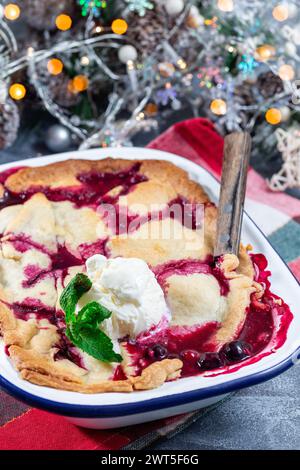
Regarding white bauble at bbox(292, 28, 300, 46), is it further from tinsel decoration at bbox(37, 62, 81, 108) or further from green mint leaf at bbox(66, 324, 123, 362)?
green mint leaf at bbox(66, 324, 123, 362)

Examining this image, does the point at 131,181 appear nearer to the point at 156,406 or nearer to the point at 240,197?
the point at 240,197

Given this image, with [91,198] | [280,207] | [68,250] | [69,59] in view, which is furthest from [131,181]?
[69,59]

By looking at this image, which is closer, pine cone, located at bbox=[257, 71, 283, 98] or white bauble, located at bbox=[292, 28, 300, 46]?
white bauble, located at bbox=[292, 28, 300, 46]

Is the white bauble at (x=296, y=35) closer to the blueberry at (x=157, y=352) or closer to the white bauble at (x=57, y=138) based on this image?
the white bauble at (x=57, y=138)

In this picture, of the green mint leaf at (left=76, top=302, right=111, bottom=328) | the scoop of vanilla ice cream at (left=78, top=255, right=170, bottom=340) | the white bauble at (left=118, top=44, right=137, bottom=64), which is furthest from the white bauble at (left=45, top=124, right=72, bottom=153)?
the green mint leaf at (left=76, top=302, right=111, bottom=328)

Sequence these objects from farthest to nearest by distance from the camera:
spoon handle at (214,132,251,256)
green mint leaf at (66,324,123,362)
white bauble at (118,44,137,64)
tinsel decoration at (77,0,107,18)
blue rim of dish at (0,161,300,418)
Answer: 1. white bauble at (118,44,137,64)
2. tinsel decoration at (77,0,107,18)
3. spoon handle at (214,132,251,256)
4. green mint leaf at (66,324,123,362)
5. blue rim of dish at (0,161,300,418)
